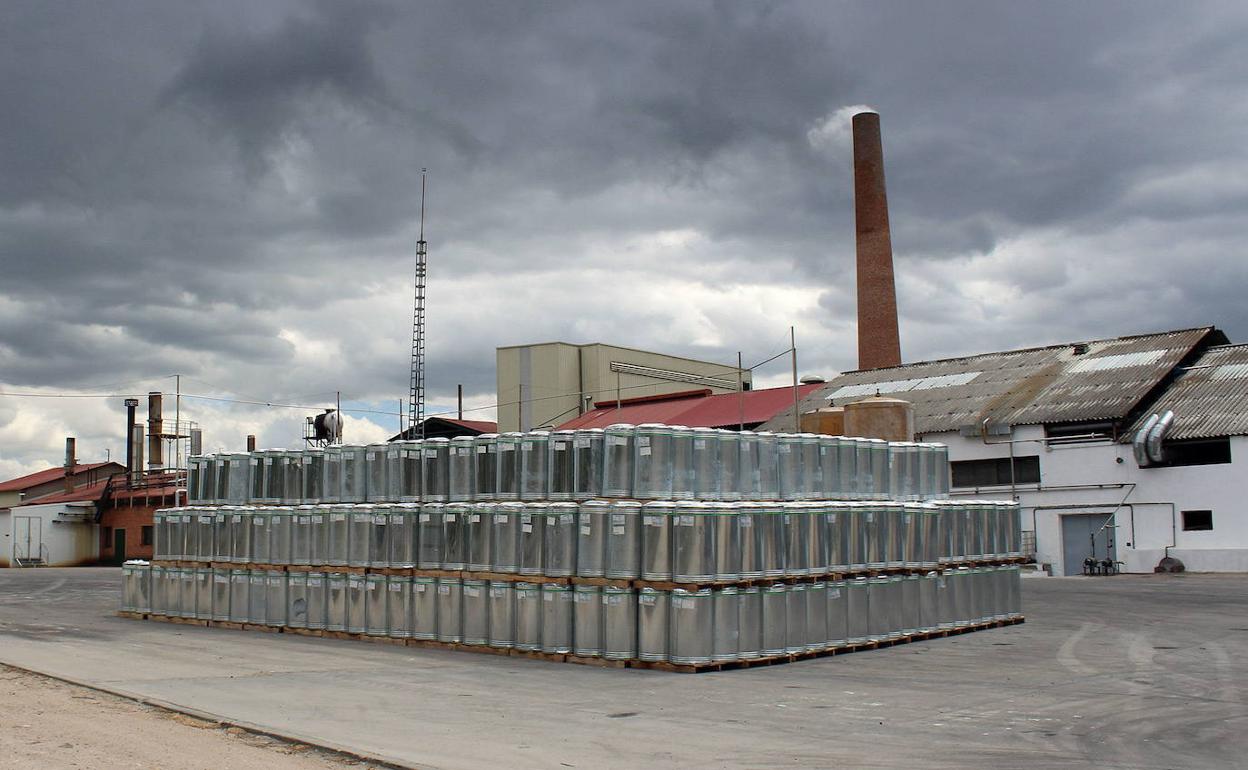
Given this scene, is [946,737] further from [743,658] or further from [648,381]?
[648,381]

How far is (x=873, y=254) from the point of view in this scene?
4812 centimetres

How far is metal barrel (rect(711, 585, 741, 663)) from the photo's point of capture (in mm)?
13289

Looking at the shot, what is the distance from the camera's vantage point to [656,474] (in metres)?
13.9

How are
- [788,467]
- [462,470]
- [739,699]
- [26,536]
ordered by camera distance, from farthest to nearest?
[26,536]
[462,470]
[788,467]
[739,699]

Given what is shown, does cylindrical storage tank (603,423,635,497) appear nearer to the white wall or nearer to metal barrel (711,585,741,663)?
metal barrel (711,585,741,663)

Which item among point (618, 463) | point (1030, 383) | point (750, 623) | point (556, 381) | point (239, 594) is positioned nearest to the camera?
point (750, 623)

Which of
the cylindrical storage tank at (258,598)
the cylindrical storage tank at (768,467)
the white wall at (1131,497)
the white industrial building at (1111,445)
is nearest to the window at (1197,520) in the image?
the white industrial building at (1111,445)

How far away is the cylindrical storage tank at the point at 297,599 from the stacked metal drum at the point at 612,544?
45 millimetres

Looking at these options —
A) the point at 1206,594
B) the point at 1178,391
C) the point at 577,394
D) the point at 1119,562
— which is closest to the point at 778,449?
the point at 1206,594

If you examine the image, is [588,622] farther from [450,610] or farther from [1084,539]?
[1084,539]

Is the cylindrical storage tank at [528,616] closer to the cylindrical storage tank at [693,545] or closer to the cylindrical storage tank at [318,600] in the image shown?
the cylindrical storage tank at [693,545]

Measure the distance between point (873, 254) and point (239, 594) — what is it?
34678 millimetres

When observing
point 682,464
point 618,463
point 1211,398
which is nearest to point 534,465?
point 618,463

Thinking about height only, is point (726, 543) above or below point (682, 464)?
below
